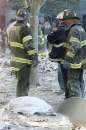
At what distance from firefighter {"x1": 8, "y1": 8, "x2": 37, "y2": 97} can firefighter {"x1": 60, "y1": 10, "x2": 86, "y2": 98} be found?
621mm

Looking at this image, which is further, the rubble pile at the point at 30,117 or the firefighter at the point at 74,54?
the firefighter at the point at 74,54

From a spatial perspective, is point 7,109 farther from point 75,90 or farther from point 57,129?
point 75,90

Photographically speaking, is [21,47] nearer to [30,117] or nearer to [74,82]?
[74,82]

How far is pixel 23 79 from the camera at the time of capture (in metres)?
9.57

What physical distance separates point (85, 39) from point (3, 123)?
3.39 meters

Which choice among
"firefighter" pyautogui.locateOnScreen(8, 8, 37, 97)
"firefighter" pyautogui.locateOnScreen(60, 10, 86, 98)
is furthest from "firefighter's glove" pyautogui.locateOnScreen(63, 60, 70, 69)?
"firefighter" pyautogui.locateOnScreen(8, 8, 37, 97)

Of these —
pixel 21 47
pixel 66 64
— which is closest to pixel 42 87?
pixel 21 47

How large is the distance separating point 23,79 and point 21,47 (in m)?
0.63

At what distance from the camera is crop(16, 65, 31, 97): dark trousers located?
9.45m

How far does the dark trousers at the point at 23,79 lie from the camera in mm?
9445

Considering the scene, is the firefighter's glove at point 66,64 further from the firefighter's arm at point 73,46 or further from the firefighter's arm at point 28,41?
the firefighter's arm at point 28,41

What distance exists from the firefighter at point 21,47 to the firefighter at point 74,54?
62 centimetres

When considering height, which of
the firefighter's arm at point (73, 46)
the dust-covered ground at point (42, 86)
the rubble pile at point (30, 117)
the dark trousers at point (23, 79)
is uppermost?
the firefighter's arm at point (73, 46)

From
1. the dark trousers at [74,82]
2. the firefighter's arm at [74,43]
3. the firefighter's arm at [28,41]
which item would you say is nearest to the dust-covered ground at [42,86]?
the dark trousers at [74,82]
